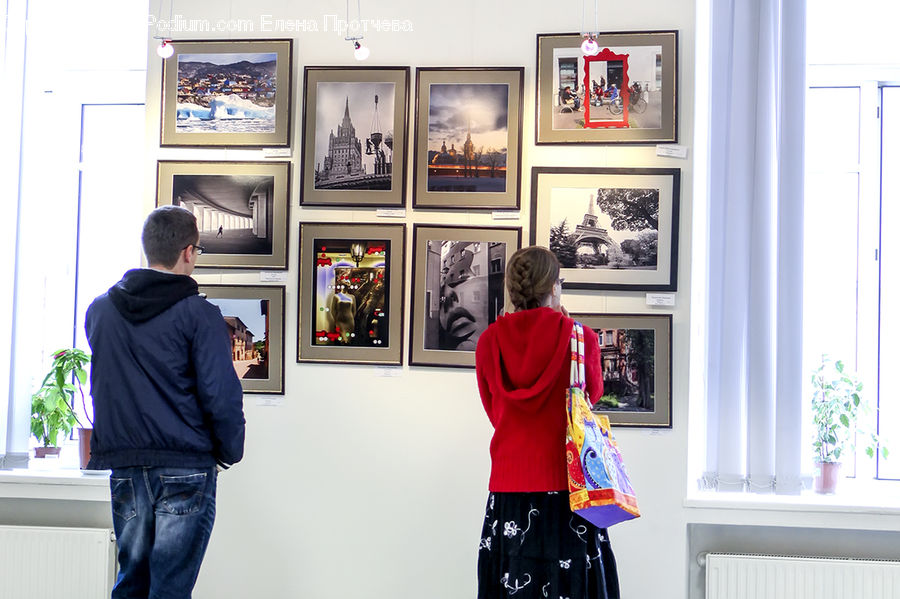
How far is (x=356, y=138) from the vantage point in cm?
373

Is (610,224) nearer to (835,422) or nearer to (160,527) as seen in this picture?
(835,422)

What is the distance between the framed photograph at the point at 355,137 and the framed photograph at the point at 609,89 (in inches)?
25.8

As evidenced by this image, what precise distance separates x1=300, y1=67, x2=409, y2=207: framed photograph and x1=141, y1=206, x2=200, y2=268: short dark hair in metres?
1.18

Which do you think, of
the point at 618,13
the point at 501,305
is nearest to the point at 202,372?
the point at 501,305

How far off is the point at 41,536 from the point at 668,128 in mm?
3411

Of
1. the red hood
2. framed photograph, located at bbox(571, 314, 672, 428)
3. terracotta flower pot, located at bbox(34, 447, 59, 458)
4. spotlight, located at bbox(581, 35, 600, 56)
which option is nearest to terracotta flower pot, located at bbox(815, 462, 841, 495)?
framed photograph, located at bbox(571, 314, 672, 428)

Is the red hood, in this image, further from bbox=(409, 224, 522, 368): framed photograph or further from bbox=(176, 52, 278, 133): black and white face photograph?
bbox=(176, 52, 278, 133): black and white face photograph

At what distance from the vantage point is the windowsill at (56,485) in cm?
377

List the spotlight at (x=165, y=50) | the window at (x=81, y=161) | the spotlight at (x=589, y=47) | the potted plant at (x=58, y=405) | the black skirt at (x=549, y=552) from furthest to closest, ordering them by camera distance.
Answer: the window at (x=81, y=161) < the potted plant at (x=58, y=405) < the spotlight at (x=165, y=50) < the spotlight at (x=589, y=47) < the black skirt at (x=549, y=552)

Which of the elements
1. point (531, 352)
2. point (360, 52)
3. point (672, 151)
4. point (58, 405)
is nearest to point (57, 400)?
point (58, 405)

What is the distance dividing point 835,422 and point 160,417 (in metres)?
2.81

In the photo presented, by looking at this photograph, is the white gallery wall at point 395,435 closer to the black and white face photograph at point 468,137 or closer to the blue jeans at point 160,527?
the black and white face photograph at point 468,137

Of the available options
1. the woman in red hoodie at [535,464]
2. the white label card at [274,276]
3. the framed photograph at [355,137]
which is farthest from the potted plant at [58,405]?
the woman in red hoodie at [535,464]

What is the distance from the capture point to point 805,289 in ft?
11.6
